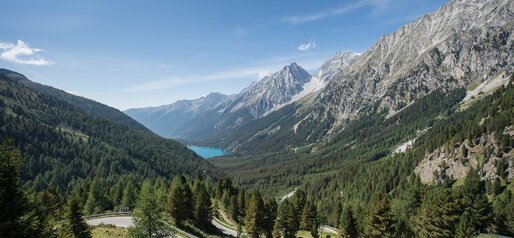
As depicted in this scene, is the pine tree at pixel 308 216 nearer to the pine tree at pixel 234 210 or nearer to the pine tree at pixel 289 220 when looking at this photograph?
the pine tree at pixel 289 220

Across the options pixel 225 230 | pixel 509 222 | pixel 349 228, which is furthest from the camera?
pixel 509 222

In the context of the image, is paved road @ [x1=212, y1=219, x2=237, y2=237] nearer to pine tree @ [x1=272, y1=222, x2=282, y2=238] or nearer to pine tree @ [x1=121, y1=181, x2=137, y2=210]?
pine tree @ [x1=272, y1=222, x2=282, y2=238]

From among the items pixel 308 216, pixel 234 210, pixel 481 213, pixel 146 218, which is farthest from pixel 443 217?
pixel 234 210

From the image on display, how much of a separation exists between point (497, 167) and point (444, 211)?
293ft

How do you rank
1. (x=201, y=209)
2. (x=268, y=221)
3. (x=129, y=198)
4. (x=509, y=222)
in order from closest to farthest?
(x=201, y=209)
(x=268, y=221)
(x=509, y=222)
(x=129, y=198)

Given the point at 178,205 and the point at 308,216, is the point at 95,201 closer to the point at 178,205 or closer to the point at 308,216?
the point at 178,205

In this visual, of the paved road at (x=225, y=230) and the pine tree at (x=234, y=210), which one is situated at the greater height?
the pine tree at (x=234, y=210)

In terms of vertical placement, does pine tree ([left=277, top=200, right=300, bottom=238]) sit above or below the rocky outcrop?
below

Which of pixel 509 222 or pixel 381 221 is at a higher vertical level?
pixel 381 221

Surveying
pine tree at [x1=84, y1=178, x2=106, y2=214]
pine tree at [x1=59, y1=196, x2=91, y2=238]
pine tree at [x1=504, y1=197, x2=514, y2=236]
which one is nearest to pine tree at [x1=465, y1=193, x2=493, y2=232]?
pine tree at [x1=504, y1=197, x2=514, y2=236]

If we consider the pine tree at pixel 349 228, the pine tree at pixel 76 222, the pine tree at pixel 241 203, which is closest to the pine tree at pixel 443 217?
the pine tree at pixel 349 228

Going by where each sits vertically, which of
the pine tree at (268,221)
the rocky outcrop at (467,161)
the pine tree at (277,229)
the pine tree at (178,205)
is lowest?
the pine tree at (277,229)

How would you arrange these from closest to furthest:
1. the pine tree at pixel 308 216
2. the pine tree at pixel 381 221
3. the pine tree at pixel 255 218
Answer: the pine tree at pixel 381 221 < the pine tree at pixel 255 218 < the pine tree at pixel 308 216

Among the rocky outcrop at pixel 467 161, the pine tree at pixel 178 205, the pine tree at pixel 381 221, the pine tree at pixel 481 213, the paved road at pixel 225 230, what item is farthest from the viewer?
the rocky outcrop at pixel 467 161
